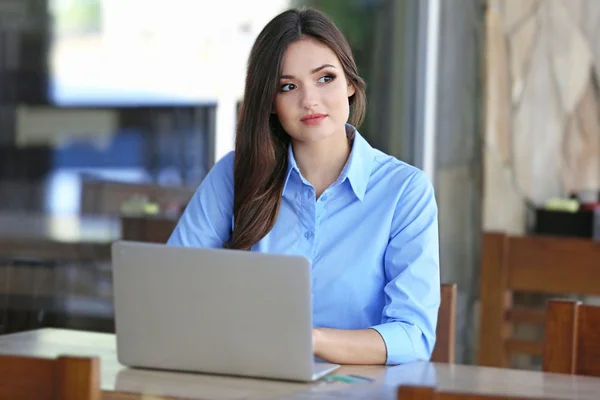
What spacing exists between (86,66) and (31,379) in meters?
2.09

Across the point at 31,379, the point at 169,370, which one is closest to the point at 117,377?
the point at 169,370

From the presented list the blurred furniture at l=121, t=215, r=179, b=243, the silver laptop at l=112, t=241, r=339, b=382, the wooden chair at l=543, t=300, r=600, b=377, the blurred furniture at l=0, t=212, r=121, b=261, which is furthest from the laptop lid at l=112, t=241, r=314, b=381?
the blurred furniture at l=121, t=215, r=179, b=243

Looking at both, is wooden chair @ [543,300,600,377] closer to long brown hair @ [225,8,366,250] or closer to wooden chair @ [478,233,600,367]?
long brown hair @ [225,8,366,250]

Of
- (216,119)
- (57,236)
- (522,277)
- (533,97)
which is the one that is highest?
(533,97)

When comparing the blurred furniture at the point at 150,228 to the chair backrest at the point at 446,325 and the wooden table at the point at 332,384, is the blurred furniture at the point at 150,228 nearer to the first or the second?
the chair backrest at the point at 446,325

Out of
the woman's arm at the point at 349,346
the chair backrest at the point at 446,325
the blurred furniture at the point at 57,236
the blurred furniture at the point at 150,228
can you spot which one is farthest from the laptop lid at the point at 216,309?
the blurred furniture at the point at 150,228

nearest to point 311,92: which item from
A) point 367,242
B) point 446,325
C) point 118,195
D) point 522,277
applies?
point 367,242

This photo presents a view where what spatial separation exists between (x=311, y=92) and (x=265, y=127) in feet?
0.55

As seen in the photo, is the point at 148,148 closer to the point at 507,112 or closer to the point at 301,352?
the point at 507,112

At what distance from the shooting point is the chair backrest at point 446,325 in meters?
2.04

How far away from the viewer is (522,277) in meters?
3.39

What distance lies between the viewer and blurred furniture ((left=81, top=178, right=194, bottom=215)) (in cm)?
316

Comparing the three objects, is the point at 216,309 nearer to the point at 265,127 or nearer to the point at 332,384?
the point at 332,384

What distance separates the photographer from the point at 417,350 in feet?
6.05
